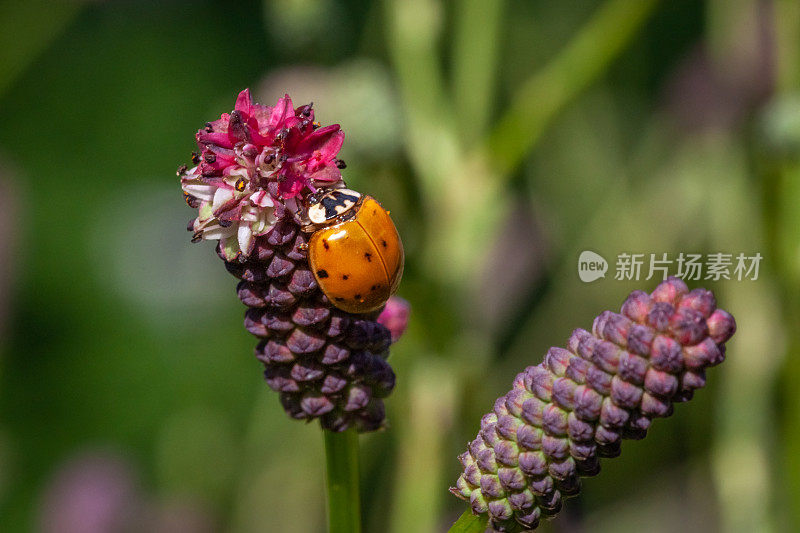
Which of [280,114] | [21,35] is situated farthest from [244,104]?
[21,35]

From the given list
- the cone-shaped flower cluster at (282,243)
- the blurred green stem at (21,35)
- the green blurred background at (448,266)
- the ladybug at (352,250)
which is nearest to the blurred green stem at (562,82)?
the green blurred background at (448,266)

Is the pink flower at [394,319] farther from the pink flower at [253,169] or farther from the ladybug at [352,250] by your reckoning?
the pink flower at [253,169]

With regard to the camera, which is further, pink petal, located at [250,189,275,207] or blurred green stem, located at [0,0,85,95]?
blurred green stem, located at [0,0,85,95]

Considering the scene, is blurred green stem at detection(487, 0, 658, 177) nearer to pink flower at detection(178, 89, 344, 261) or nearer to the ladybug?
the ladybug

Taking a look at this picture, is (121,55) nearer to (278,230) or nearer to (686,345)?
(278,230)

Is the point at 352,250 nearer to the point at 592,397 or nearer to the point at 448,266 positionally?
the point at 592,397

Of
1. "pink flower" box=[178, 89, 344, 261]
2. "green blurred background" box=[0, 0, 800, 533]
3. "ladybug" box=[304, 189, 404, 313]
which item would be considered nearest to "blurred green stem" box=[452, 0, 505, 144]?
"green blurred background" box=[0, 0, 800, 533]
